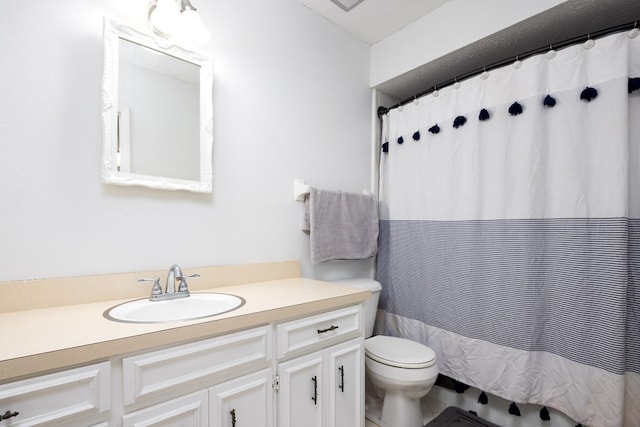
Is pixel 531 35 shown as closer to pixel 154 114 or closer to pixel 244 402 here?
pixel 154 114

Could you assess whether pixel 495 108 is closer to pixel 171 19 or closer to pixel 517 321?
pixel 517 321

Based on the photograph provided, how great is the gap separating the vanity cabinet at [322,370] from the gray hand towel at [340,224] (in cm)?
47

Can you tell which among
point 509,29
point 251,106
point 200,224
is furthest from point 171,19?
point 509,29

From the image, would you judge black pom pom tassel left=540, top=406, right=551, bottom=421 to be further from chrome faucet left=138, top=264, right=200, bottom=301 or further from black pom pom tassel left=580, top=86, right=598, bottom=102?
chrome faucet left=138, top=264, right=200, bottom=301

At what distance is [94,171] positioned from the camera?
115 cm

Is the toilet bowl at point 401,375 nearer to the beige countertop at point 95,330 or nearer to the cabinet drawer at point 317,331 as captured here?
the cabinet drawer at point 317,331

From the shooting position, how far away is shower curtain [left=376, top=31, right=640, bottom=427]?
1241 millimetres

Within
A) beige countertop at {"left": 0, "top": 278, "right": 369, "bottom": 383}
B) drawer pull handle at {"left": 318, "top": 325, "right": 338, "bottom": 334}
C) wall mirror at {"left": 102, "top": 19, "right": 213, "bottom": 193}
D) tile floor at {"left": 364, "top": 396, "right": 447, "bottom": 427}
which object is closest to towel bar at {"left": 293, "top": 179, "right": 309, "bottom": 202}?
wall mirror at {"left": 102, "top": 19, "right": 213, "bottom": 193}

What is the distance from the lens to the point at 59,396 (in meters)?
0.71

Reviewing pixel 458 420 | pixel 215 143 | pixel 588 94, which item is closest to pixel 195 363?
pixel 215 143

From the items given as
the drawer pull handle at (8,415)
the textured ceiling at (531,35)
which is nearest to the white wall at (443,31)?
the textured ceiling at (531,35)

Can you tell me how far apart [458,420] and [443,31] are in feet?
6.98

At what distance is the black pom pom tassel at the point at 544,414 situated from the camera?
1426 mm

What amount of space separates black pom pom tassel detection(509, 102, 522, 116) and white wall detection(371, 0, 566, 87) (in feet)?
1.26
